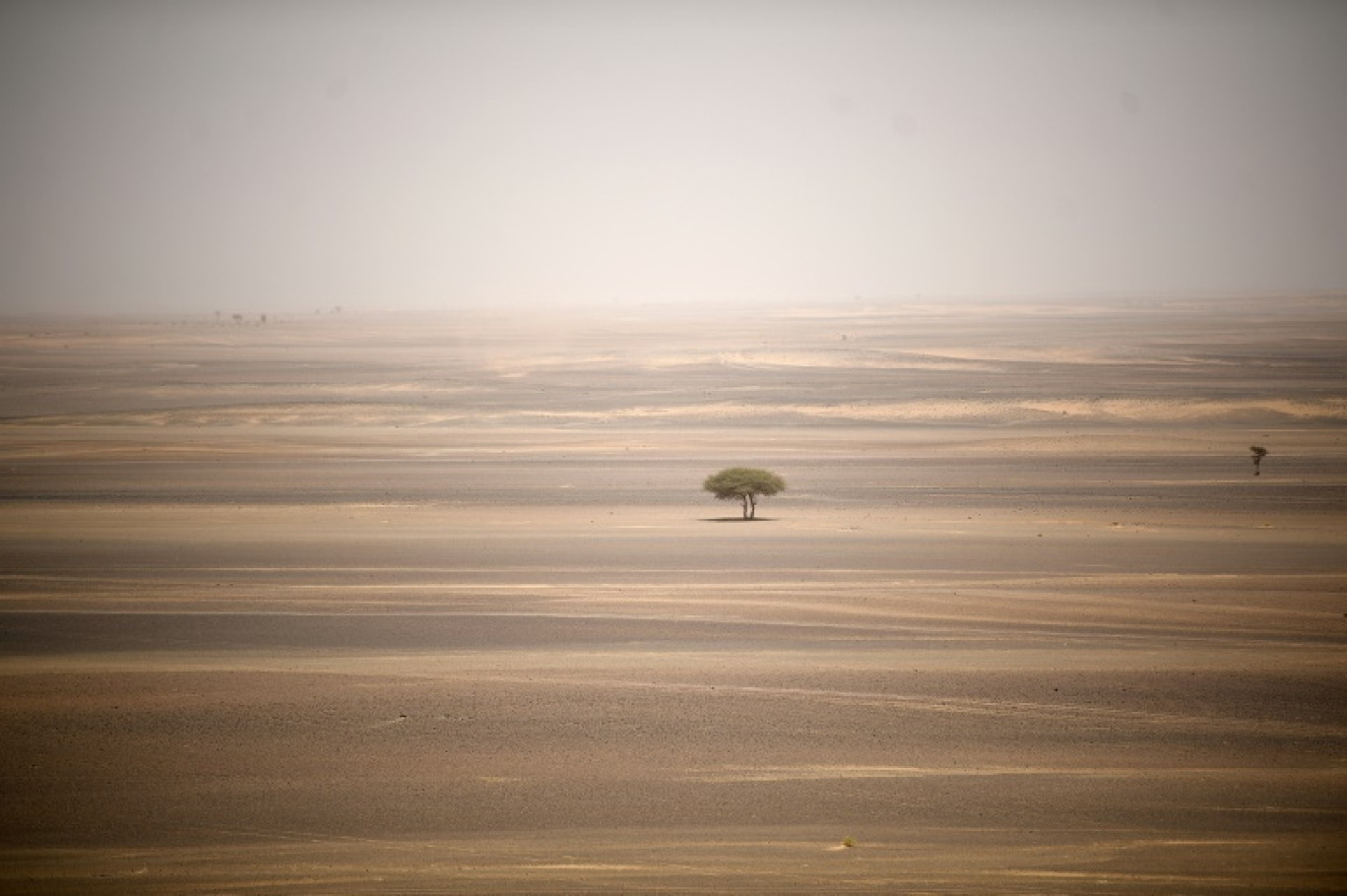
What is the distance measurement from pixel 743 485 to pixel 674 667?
14.2 m

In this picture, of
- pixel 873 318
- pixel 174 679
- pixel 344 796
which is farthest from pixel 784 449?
pixel 873 318

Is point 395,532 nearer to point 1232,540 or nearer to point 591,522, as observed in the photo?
point 591,522

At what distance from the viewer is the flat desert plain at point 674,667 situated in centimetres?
1232

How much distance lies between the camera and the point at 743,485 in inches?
1264

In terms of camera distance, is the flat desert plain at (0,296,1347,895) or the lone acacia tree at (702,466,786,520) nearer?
the flat desert plain at (0,296,1347,895)

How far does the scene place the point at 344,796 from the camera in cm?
1362

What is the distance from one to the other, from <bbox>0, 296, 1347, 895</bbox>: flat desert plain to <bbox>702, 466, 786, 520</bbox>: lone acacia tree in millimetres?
583

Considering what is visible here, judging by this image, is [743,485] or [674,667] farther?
[743,485]

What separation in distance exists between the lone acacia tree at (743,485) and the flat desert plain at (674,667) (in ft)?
1.91

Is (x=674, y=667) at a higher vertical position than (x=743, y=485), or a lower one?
lower

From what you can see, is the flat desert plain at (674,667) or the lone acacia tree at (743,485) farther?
the lone acacia tree at (743,485)

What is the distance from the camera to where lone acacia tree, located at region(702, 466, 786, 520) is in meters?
31.9

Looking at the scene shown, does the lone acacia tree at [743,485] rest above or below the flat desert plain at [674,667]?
above

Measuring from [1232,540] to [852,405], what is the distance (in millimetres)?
30956
